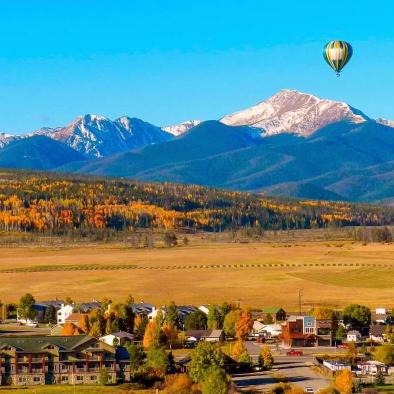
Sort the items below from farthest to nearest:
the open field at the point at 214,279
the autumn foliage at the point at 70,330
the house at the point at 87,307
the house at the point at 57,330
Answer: the open field at the point at 214,279 < the house at the point at 87,307 < the house at the point at 57,330 < the autumn foliage at the point at 70,330

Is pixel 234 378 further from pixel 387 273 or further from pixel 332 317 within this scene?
pixel 387 273

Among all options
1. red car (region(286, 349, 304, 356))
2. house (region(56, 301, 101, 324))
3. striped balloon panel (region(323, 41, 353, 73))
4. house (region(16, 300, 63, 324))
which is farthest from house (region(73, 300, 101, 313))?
striped balloon panel (region(323, 41, 353, 73))

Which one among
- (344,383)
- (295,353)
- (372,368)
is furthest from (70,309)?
(344,383)

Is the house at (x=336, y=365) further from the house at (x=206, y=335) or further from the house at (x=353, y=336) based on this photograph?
the house at (x=206, y=335)

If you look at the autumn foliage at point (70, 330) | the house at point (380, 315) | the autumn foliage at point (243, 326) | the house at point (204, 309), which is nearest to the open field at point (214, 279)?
the house at point (380, 315)

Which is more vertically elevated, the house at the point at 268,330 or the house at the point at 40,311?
the house at the point at 40,311

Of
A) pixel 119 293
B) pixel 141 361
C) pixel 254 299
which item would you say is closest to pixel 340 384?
pixel 141 361

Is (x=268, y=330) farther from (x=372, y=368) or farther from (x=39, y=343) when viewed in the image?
(x=39, y=343)
